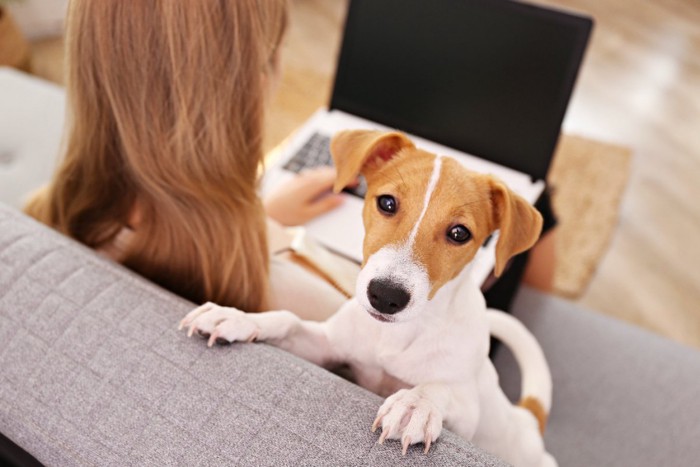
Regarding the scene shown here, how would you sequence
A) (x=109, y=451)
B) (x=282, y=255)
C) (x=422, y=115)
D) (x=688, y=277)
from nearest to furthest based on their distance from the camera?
(x=109, y=451) < (x=282, y=255) < (x=422, y=115) < (x=688, y=277)

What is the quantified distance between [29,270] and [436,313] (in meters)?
0.52

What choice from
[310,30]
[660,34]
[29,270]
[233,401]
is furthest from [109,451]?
[660,34]

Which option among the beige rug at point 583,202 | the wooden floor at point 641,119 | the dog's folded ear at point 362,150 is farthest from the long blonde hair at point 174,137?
the beige rug at point 583,202

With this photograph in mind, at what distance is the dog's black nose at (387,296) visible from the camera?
0.48 meters

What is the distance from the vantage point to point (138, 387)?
0.67m

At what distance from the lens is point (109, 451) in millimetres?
636

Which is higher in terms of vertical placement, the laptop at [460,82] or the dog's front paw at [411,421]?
the laptop at [460,82]

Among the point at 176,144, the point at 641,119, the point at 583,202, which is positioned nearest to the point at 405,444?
the point at 176,144

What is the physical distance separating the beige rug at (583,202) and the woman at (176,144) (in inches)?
53.2

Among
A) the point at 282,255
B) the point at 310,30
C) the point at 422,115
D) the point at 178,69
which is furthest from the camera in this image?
the point at 310,30

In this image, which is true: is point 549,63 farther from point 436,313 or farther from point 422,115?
point 436,313

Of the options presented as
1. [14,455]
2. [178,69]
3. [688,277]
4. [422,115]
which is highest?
[178,69]

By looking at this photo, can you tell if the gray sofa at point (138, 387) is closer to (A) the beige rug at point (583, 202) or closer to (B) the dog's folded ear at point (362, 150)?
(B) the dog's folded ear at point (362, 150)

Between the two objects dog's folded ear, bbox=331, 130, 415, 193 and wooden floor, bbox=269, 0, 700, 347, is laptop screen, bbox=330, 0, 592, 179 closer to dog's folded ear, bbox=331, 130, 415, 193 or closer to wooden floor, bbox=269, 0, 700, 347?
dog's folded ear, bbox=331, 130, 415, 193
